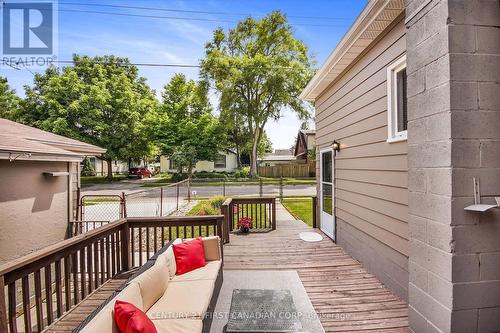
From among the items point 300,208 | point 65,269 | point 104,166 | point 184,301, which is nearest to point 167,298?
point 184,301

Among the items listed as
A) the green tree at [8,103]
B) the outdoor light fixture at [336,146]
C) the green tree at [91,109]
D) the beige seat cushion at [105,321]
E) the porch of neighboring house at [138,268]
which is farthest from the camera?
the green tree at [8,103]

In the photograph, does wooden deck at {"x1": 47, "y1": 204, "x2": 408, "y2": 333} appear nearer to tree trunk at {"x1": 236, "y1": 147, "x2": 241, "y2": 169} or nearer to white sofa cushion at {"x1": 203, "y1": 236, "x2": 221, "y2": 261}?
white sofa cushion at {"x1": 203, "y1": 236, "x2": 221, "y2": 261}

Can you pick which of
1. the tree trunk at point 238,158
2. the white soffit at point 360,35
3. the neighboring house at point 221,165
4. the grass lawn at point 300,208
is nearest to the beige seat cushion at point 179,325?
the white soffit at point 360,35

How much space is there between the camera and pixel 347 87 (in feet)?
15.9

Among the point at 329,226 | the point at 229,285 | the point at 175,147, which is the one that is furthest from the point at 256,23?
the point at 229,285

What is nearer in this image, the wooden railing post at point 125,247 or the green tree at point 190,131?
the wooden railing post at point 125,247

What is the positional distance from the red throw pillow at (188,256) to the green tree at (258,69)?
57.3ft

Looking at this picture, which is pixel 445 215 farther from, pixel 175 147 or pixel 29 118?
pixel 29 118

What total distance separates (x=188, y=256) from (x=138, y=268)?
4.60ft

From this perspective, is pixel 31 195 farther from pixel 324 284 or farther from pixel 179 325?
pixel 324 284

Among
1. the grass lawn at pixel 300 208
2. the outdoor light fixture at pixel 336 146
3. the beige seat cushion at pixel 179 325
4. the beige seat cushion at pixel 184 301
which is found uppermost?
the outdoor light fixture at pixel 336 146

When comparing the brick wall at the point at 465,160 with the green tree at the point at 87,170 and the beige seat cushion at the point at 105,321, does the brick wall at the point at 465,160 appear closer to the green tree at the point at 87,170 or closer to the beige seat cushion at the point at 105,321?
the beige seat cushion at the point at 105,321

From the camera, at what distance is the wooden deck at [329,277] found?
277 centimetres

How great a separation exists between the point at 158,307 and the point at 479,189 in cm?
263
